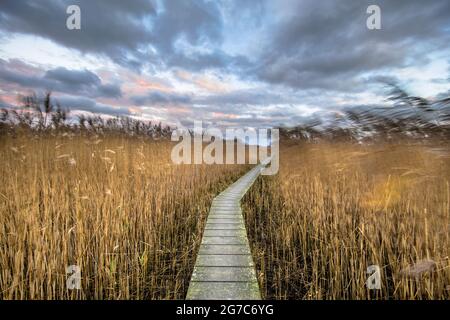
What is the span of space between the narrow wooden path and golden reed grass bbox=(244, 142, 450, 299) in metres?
0.17

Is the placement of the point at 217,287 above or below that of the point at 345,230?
below

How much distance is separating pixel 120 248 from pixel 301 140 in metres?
4.53

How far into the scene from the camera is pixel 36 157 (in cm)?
346

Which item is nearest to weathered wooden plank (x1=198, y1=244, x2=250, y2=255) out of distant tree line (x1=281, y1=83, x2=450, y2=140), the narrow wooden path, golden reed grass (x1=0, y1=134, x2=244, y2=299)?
the narrow wooden path

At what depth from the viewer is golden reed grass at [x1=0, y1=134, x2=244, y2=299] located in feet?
6.72

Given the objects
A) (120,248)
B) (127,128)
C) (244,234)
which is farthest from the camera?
(127,128)

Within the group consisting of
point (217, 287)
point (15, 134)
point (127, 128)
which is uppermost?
point (127, 128)

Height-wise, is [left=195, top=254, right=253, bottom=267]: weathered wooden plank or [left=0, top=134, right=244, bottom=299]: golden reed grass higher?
[left=0, top=134, right=244, bottom=299]: golden reed grass

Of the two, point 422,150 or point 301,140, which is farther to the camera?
point 301,140

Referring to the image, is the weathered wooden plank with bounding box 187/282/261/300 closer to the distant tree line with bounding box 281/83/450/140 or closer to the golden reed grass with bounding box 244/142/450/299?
the golden reed grass with bounding box 244/142/450/299

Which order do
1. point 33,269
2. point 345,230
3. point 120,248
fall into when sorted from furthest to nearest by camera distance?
point 345,230 < point 120,248 < point 33,269

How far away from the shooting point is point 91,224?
8.44 feet

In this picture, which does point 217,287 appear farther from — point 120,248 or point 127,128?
point 127,128
